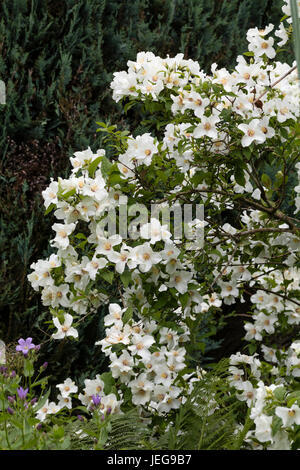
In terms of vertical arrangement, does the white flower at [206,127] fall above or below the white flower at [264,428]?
above

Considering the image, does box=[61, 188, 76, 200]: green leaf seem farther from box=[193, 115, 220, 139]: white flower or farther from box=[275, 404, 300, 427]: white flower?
box=[275, 404, 300, 427]: white flower

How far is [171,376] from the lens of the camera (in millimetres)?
2141

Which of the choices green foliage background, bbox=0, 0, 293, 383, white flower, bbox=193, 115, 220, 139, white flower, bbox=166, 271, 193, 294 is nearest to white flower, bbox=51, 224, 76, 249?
white flower, bbox=166, 271, 193, 294

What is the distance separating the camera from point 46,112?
3188mm

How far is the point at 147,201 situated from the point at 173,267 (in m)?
0.28

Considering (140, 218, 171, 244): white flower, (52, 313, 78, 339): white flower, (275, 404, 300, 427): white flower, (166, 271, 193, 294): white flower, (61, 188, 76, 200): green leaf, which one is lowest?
(275, 404, 300, 427): white flower

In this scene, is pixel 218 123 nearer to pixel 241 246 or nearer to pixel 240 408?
pixel 241 246

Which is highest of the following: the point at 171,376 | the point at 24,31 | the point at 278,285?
the point at 24,31

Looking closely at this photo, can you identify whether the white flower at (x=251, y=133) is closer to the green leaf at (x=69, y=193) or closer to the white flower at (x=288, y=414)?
the green leaf at (x=69, y=193)

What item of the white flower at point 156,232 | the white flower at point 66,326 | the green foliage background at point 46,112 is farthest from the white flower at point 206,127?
the green foliage background at point 46,112

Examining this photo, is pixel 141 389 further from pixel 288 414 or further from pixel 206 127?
pixel 206 127

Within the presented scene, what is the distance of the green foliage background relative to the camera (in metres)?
2.95

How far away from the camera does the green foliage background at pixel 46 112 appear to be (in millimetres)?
2953
